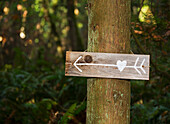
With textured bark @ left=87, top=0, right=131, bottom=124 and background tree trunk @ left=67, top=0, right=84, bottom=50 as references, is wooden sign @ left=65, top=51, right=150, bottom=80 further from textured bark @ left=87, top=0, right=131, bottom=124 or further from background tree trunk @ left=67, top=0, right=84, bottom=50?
background tree trunk @ left=67, top=0, right=84, bottom=50

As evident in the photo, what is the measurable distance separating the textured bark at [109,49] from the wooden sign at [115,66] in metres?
0.07

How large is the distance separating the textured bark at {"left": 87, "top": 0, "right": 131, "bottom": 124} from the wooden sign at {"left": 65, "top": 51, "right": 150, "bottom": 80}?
7 centimetres

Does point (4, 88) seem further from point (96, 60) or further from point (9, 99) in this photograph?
point (96, 60)

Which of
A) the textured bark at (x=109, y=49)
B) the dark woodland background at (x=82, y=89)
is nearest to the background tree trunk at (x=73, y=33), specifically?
the dark woodland background at (x=82, y=89)

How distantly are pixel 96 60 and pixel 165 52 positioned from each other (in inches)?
71.9

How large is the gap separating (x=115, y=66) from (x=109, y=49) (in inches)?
7.4

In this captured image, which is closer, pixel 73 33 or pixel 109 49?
pixel 109 49

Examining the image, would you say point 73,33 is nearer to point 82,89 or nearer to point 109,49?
point 82,89

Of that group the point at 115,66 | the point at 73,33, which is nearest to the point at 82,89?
the point at 115,66

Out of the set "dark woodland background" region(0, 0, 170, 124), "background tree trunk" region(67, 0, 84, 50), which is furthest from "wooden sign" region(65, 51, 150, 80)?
"background tree trunk" region(67, 0, 84, 50)

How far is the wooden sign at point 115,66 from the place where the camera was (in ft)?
7.50

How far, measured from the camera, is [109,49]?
2312mm

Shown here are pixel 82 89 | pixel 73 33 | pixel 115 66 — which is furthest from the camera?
pixel 73 33

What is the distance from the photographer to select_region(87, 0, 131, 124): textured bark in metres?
2.29
